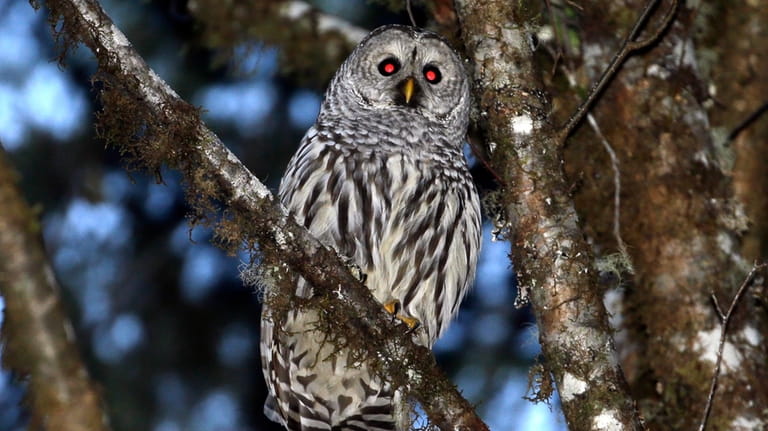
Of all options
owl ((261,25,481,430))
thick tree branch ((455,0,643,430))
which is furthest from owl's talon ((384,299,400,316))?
thick tree branch ((455,0,643,430))

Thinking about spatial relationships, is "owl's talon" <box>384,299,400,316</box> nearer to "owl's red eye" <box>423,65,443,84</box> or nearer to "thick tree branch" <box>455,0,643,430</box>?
"thick tree branch" <box>455,0,643,430</box>

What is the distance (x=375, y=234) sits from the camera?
4.48 m

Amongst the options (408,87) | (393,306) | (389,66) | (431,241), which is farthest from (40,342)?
(389,66)

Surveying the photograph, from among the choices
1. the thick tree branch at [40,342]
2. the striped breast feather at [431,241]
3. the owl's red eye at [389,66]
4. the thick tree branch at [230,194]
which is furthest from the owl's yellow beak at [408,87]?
the thick tree branch at [40,342]

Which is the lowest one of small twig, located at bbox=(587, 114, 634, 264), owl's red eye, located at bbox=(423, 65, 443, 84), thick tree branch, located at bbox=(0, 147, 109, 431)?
thick tree branch, located at bbox=(0, 147, 109, 431)

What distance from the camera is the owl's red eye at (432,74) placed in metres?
5.25

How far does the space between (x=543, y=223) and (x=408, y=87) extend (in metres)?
1.47

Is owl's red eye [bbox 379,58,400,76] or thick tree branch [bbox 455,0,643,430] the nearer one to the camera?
thick tree branch [bbox 455,0,643,430]

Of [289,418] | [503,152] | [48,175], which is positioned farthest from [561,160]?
[48,175]

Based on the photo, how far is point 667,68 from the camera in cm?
532

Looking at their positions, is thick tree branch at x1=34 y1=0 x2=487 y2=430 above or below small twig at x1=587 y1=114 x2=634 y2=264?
below

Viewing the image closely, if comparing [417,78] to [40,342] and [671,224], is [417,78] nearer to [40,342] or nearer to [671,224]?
[671,224]

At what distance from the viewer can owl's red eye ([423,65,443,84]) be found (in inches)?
207

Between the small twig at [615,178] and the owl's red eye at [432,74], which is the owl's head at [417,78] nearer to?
the owl's red eye at [432,74]
